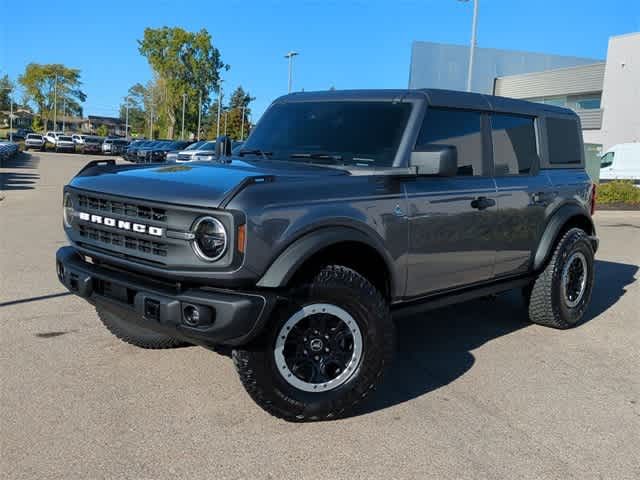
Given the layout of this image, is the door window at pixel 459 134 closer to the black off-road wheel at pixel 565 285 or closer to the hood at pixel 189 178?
the hood at pixel 189 178

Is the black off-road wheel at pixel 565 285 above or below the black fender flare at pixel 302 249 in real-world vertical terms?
below

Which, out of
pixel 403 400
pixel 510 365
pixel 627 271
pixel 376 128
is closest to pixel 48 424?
pixel 403 400

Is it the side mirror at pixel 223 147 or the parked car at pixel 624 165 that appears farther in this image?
the parked car at pixel 624 165

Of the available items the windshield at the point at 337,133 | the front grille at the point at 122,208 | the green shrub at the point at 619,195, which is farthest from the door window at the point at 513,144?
the green shrub at the point at 619,195

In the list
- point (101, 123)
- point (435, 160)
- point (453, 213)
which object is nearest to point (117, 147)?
point (453, 213)

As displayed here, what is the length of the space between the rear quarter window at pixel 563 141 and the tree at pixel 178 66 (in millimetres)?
85981

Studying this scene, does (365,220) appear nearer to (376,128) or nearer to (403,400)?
(376,128)

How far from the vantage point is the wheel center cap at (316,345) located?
3.54 m

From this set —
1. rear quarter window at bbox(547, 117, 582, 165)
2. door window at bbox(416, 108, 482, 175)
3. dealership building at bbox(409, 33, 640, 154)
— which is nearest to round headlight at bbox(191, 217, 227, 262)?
door window at bbox(416, 108, 482, 175)

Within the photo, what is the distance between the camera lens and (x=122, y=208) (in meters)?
3.55

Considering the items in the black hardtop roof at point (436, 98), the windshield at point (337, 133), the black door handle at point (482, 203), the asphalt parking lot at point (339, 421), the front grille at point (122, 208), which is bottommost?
the asphalt parking lot at point (339, 421)

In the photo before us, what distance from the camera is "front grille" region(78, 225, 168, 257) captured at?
337 cm

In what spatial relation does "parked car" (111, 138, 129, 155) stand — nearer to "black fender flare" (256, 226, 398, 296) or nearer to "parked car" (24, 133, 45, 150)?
"parked car" (24, 133, 45, 150)

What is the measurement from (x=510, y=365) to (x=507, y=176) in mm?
1473
